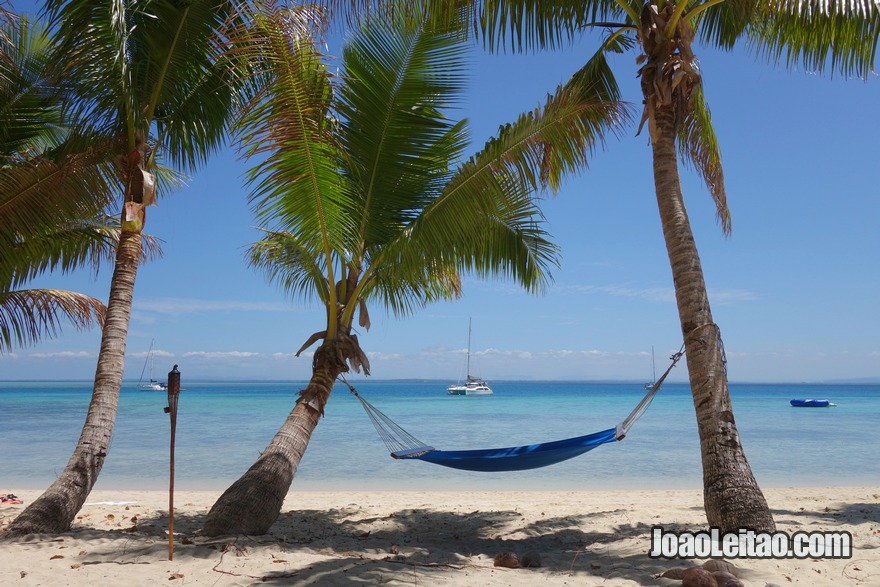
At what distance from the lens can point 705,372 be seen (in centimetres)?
357

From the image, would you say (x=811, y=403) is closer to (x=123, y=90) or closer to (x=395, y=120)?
(x=395, y=120)

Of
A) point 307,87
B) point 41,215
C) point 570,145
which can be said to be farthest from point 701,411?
point 41,215

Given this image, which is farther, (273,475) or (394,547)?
(273,475)

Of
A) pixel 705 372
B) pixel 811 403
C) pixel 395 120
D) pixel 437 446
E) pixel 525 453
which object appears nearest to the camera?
pixel 705 372

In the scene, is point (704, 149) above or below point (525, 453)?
above

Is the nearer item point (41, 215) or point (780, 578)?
point (780, 578)

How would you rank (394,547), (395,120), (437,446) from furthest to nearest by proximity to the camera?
(437,446)
(395,120)
(394,547)

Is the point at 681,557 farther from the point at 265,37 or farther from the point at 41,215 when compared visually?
the point at 41,215

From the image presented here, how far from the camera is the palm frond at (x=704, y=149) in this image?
15.2ft

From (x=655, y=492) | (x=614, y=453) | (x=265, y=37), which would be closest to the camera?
(x=265, y=37)

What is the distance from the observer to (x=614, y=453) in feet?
38.5

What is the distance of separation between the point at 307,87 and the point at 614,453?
961cm

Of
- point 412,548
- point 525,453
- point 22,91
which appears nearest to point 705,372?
point 525,453

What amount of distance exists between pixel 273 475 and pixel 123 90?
2.68 meters
